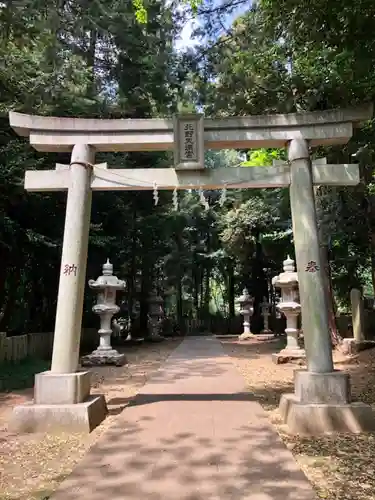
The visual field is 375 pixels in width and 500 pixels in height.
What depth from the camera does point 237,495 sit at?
10.6ft

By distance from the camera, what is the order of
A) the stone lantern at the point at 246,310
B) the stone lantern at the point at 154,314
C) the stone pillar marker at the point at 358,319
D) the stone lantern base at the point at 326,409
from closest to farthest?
the stone lantern base at the point at 326,409 < the stone pillar marker at the point at 358,319 < the stone lantern at the point at 154,314 < the stone lantern at the point at 246,310

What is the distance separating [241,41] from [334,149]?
3.00 metres

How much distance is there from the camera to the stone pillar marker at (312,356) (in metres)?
5.01

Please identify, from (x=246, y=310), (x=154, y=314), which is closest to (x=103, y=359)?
(x=154, y=314)

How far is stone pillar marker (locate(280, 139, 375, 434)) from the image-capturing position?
197 inches

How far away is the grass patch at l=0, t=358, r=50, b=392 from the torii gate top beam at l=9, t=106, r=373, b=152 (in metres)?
4.87

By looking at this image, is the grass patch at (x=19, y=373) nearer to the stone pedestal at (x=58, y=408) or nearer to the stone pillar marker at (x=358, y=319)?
the stone pedestal at (x=58, y=408)

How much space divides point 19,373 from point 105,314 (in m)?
3.13

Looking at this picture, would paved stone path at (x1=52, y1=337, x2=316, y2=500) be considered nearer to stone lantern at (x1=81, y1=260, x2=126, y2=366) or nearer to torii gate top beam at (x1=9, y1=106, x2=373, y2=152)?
torii gate top beam at (x1=9, y1=106, x2=373, y2=152)

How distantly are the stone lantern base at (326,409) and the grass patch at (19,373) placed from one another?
5.59 metres

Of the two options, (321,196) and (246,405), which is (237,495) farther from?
(321,196)

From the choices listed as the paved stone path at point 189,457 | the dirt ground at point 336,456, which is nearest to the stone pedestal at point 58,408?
the paved stone path at point 189,457

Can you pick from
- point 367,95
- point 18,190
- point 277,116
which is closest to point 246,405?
point 277,116

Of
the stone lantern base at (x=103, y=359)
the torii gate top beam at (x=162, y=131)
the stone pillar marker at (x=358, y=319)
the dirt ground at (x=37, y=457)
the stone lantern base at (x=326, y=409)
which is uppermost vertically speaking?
the torii gate top beam at (x=162, y=131)
